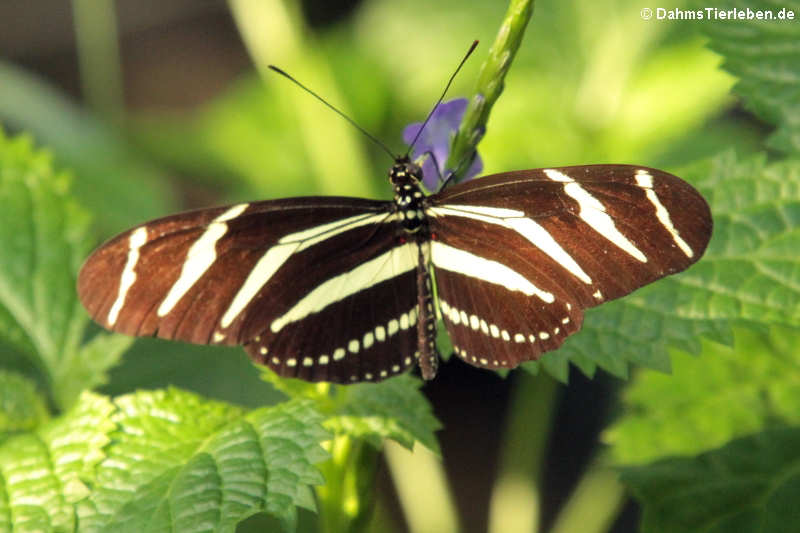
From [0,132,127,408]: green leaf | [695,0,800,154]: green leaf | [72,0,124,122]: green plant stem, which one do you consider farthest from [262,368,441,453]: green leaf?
[72,0,124,122]: green plant stem

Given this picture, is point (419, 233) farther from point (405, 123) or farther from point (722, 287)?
point (405, 123)

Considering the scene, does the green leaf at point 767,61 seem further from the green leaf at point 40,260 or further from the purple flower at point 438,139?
the green leaf at point 40,260

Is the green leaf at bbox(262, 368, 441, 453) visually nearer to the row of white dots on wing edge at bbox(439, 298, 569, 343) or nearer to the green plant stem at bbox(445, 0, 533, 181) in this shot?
the row of white dots on wing edge at bbox(439, 298, 569, 343)

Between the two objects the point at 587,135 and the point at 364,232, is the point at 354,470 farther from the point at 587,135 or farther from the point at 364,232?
the point at 587,135

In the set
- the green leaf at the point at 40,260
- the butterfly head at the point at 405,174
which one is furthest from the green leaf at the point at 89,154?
the butterfly head at the point at 405,174

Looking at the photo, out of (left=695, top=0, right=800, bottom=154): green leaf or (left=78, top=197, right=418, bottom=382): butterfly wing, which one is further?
(left=695, top=0, right=800, bottom=154): green leaf

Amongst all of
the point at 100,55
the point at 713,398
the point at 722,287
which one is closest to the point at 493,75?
the point at 722,287
